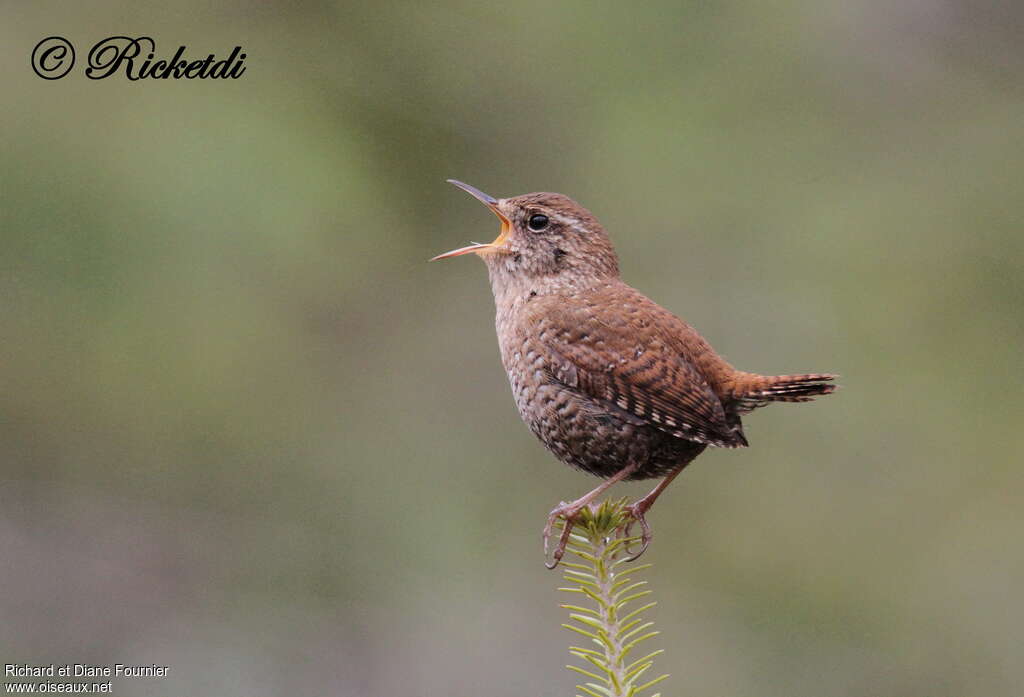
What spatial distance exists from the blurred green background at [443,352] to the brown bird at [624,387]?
1.63 meters

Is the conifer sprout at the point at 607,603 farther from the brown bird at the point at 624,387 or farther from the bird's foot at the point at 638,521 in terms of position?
the brown bird at the point at 624,387

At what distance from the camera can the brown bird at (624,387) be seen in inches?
114

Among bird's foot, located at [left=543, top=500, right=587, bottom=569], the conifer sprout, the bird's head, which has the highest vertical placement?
the bird's head

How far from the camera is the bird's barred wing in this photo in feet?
9.49

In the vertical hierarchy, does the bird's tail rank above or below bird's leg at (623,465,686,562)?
above

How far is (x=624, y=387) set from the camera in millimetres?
3012

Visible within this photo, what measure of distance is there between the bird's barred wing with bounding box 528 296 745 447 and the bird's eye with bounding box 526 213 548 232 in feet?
1.53

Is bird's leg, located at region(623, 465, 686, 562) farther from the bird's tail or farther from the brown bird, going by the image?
the bird's tail

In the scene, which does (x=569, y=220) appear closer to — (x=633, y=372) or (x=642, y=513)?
(x=633, y=372)

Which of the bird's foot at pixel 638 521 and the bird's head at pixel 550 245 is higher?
the bird's head at pixel 550 245

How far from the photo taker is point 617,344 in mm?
3094

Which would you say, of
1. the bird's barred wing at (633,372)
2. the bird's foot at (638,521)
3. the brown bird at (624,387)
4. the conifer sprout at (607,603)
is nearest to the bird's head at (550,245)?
the brown bird at (624,387)

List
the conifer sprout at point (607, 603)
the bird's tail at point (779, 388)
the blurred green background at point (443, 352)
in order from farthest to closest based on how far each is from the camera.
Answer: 1. the blurred green background at point (443, 352)
2. the bird's tail at point (779, 388)
3. the conifer sprout at point (607, 603)

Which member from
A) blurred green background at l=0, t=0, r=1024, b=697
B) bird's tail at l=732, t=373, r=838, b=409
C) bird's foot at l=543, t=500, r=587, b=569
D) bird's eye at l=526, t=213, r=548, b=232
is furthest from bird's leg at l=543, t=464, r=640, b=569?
blurred green background at l=0, t=0, r=1024, b=697
